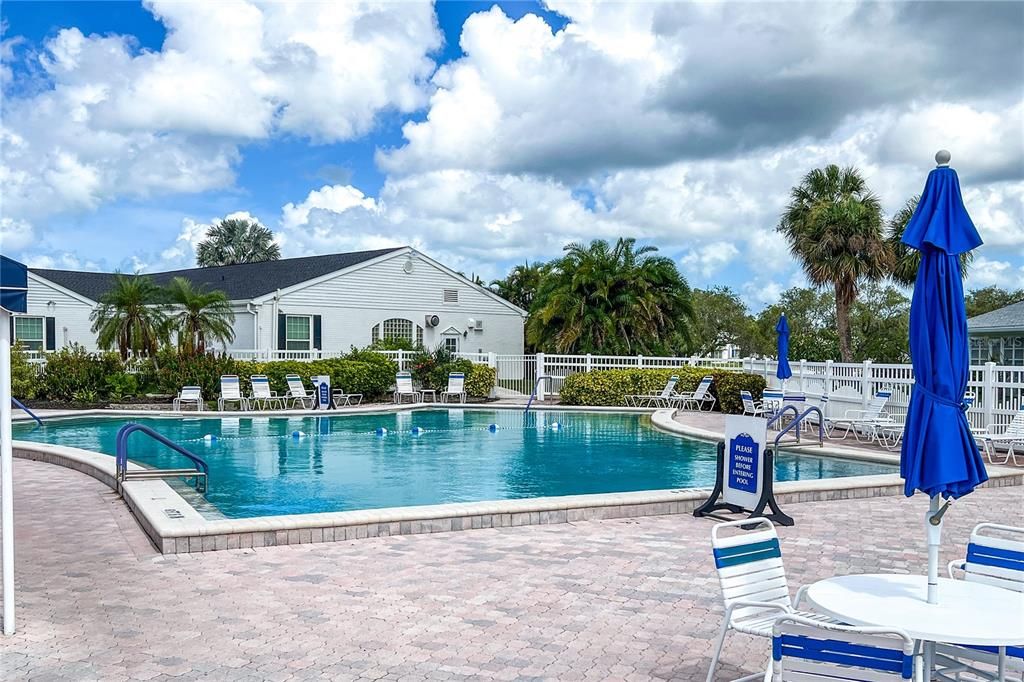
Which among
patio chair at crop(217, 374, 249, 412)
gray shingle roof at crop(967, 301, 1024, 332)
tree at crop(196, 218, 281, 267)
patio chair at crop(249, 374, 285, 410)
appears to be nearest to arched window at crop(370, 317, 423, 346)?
patio chair at crop(249, 374, 285, 410)

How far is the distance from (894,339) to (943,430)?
39434 mm

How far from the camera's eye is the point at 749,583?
4.78m

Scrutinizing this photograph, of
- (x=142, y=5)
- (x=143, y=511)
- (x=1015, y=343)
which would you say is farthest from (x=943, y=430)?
(x=1015, y=343)

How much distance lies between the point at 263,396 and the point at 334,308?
833 cm

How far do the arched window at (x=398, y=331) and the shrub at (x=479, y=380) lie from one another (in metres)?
5.43

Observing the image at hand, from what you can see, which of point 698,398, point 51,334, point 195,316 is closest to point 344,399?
point 195,316

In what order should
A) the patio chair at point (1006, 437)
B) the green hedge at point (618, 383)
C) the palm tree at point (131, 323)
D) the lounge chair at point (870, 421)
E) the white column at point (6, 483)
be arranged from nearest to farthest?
the white column at point (6, 483) < the patio chair at point (1006, 437) < the lounge chair at point (870, 421) < the palm tree at point (131, 323) < the green hedge at point (618, 383)

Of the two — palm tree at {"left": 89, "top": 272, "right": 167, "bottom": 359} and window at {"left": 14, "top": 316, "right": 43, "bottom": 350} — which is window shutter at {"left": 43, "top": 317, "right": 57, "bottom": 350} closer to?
window at {"left": 14, "top": 316, "right": 43, "bottom": 350}

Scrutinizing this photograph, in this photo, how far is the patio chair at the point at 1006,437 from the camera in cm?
1387

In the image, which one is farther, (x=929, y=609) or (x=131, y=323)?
(x=131, y=323)

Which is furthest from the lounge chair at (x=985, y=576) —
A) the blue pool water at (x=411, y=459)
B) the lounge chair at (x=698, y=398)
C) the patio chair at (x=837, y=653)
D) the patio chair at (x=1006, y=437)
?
the lounge chair at (x=698, y=398)

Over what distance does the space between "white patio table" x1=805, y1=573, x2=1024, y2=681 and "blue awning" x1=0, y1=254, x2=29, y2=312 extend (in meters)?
4.69

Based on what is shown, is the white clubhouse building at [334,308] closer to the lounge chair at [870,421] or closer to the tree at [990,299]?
the lounge chair at [870,421]

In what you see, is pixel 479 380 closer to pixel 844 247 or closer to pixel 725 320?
pixel 844 247
